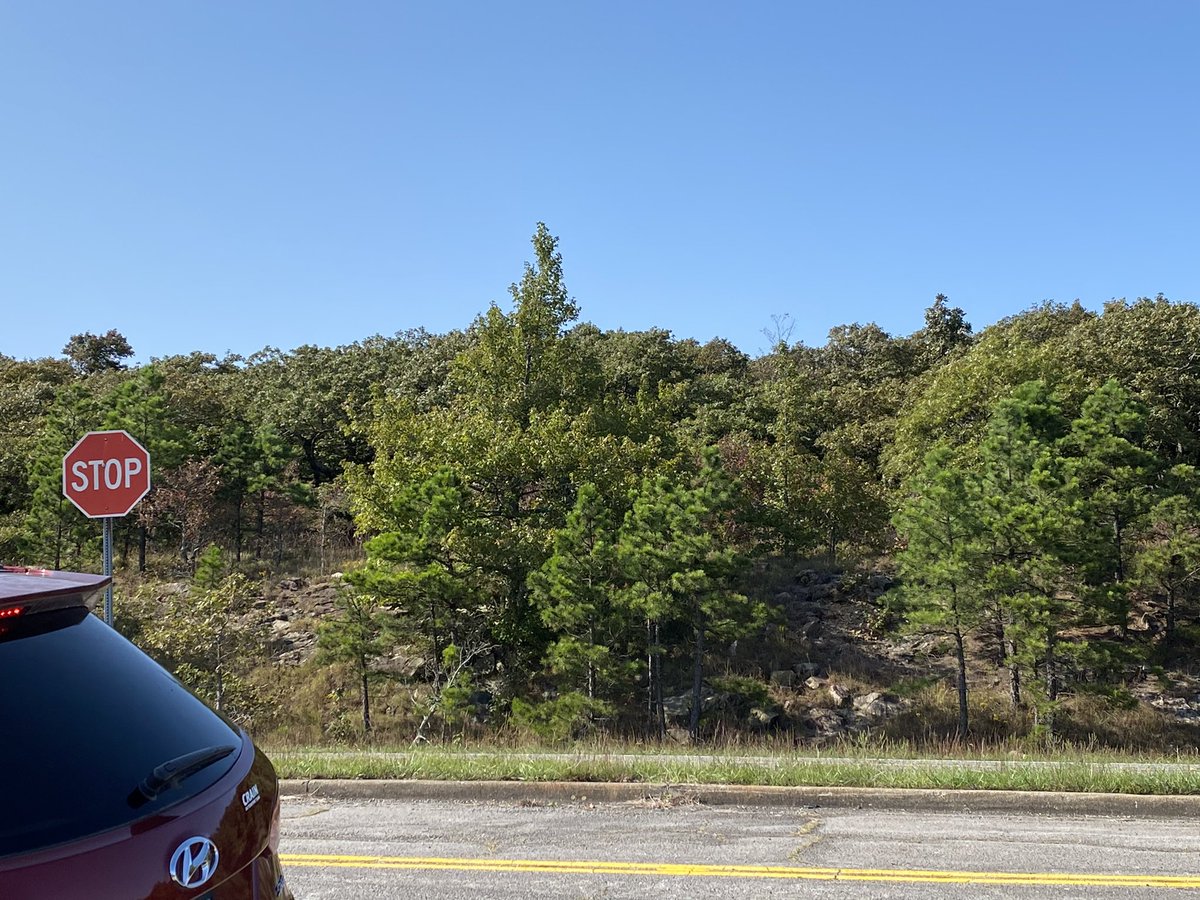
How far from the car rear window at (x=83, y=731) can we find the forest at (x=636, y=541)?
750 inches

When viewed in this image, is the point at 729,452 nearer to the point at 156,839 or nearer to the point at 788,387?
the point at 788,387

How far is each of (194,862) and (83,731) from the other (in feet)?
1.54

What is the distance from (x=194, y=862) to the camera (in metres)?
2.13

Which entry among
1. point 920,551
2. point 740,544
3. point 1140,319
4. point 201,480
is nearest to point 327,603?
point 201,480

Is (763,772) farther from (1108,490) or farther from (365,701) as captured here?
(1108,490)

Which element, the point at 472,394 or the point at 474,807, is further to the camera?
the point at 472,394

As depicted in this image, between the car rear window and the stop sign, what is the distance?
7.20 metres

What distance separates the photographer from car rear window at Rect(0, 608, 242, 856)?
A: 2018 millimetres

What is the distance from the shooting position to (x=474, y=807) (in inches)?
313

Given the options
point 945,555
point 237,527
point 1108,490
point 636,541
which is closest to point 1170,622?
point 1108,490

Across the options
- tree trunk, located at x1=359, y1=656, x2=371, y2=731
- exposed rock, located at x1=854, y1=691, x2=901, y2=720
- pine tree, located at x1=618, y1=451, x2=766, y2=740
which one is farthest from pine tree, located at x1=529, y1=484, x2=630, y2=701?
exposed rock, located at x1=854, y1=691, x2=901, y2=720

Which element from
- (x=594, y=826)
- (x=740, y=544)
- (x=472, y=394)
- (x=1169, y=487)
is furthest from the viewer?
(x=740, y=544)

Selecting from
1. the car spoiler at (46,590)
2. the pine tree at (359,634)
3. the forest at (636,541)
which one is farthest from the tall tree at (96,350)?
the car spoiler at (46,590)

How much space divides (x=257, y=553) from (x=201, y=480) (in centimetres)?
606
